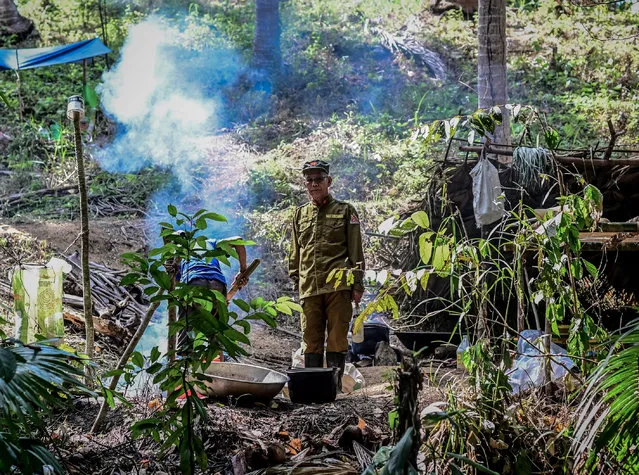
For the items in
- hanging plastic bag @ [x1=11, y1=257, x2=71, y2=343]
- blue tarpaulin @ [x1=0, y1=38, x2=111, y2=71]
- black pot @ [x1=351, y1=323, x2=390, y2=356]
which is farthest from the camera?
blue tarpaulin @ [x1=0, y1=38, x2=111, y2=71]

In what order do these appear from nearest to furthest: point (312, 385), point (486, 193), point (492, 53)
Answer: point (312, 385), point (486, 193), point (492, 53)

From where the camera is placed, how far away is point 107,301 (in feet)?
28.3

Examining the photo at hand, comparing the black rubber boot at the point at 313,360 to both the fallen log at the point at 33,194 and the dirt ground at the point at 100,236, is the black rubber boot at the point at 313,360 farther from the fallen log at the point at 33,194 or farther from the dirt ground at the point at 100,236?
the fallen log at the point at 33,194

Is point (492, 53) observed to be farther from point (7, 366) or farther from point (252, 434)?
point (7, 366)

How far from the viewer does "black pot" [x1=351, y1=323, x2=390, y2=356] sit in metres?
8.11

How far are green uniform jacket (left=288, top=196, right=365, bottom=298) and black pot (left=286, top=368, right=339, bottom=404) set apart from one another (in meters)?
0.97

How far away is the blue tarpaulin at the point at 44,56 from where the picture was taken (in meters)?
13.2

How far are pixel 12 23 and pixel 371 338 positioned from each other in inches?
517

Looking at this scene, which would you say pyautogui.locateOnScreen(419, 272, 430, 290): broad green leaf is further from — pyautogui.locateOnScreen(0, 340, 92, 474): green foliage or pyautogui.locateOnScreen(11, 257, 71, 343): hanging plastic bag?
pyautogui.locateOnScreen(11, 257, 71, 343): hanging plastic bag

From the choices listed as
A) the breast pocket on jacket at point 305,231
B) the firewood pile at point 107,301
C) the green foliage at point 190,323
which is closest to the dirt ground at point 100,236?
the firewood pile at point 107,301

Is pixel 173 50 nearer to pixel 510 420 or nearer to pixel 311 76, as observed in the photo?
pixel 311 76

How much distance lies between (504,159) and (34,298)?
5.88 meters

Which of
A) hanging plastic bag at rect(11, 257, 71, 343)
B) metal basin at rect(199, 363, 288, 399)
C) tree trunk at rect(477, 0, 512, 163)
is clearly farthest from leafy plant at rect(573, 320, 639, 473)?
tree trunk at rect(477, 0, 512, 163)

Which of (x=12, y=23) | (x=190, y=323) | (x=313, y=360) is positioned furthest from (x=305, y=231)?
(x=12, y=23)
